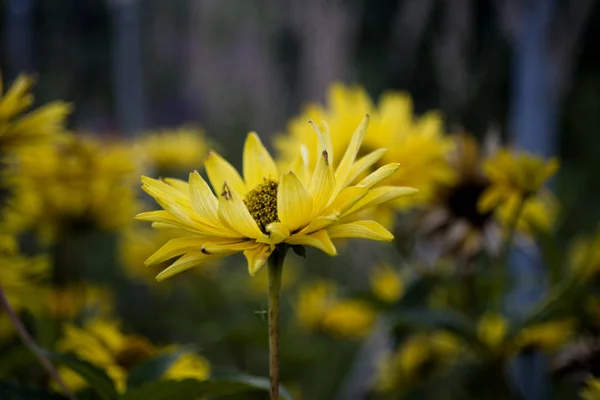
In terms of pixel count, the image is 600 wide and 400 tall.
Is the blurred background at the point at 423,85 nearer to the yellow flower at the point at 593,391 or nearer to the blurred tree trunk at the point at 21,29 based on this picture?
the blurred tree trunk at the point at 21,29

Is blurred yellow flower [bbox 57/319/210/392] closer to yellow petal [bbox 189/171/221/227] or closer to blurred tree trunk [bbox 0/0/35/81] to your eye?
yellow petal [bbox 189/171/221/227]

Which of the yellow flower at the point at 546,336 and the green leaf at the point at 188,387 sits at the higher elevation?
the green leaf at the point at 188,387

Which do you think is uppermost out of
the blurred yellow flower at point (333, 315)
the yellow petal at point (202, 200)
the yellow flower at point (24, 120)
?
the yellow flower at point (24, 120)

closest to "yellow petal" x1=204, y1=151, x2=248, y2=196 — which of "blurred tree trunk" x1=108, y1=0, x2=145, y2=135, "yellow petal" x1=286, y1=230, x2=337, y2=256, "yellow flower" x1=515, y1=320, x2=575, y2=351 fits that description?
"yellow petal" x1=286, y1=230, x2=337, y2=256

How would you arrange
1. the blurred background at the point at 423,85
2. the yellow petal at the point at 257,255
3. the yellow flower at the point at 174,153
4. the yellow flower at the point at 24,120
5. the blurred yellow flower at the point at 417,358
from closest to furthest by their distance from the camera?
the yellow petal at the point at 257,255 → the yellow flower at the point at 24,120 → the blurred yellow flower at the point at 417,358 → the blurred background at the point at 423,85 → the yellow flower at the point at 174,153

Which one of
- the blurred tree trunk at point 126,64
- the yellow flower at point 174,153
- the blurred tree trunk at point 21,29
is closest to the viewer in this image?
the yellow flower at point 174,153

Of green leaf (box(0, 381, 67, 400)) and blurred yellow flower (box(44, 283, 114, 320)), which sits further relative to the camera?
blurred yellow flower (box(44, 283, 114, 320))

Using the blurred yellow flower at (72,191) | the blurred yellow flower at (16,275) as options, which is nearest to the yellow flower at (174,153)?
the blurred yellow flower at (72,191)
